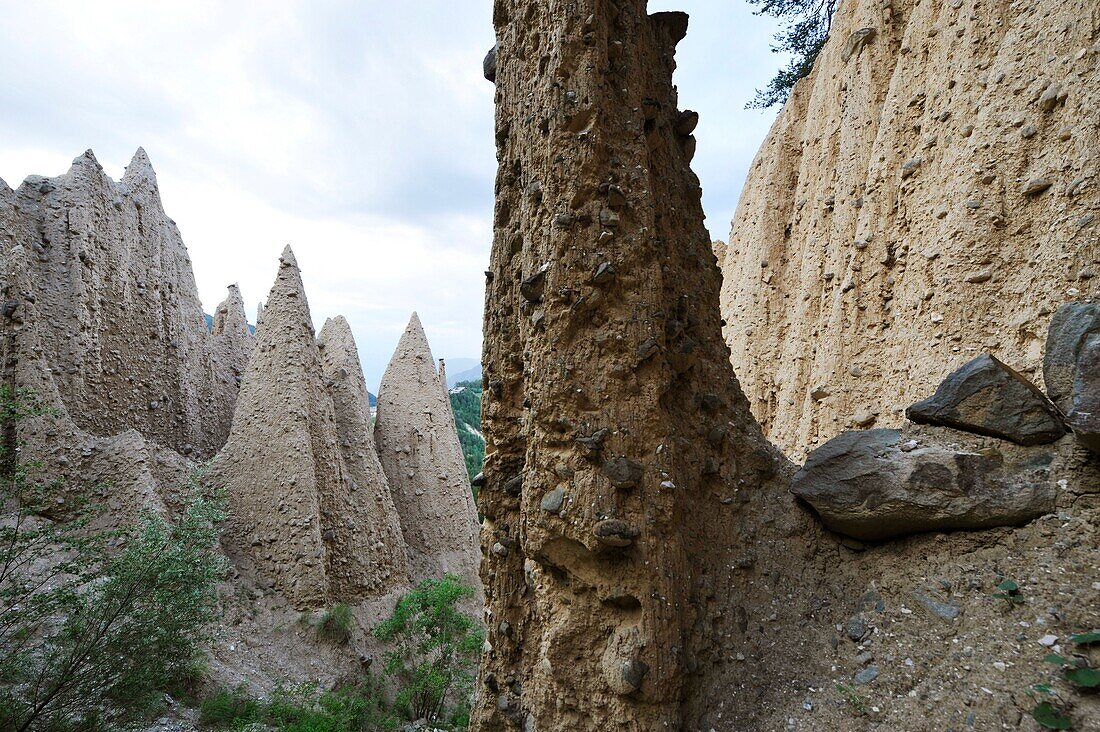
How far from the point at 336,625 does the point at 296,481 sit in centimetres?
236

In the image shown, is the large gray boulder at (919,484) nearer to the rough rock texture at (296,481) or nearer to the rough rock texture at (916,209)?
the rough rock texture at (916,209)

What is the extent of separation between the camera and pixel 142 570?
603 centimetres

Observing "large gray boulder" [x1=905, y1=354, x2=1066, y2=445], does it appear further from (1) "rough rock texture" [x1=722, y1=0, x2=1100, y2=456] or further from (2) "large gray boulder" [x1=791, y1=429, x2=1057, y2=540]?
(1) "rough rock texture" [x1=722, y1=0, x2=1100, y2=456]

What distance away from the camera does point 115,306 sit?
9.30 meters

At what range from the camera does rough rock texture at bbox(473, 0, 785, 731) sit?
277 centimetres

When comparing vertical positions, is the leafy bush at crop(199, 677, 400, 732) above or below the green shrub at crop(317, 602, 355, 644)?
below

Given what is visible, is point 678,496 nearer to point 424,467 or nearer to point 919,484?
point 919,484

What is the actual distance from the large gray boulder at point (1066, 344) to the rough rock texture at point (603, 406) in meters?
1.41

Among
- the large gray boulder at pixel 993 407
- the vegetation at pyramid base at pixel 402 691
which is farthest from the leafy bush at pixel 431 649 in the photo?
the large gray boulder at pixel 993 407

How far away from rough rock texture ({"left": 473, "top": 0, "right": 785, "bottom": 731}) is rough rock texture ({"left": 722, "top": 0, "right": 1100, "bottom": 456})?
2.91m

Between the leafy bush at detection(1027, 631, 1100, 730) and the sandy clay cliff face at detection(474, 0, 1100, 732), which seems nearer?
the leafy bush at detection(1027, 631, 1100, 730)

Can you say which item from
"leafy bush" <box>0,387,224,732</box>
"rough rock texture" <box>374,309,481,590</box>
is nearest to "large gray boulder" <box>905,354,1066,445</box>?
"leafy bush" <box>0,387,224,732</box>

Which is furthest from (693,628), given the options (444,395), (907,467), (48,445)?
(444,395)

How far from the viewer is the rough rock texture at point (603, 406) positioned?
2766mm
